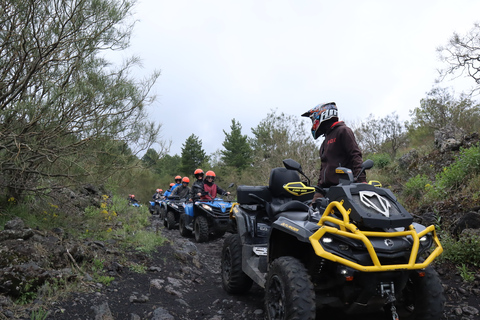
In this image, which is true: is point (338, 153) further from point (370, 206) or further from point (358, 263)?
point (358, 263)

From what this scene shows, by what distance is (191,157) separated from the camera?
4234cm

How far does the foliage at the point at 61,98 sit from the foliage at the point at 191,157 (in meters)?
35.6

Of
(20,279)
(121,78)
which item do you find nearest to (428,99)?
(121,78)

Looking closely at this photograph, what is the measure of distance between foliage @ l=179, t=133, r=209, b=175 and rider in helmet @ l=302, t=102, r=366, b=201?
37.9 meters

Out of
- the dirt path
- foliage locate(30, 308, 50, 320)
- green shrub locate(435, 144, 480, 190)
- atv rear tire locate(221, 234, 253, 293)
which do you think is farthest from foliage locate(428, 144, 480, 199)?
foliage locate(30, 308, 50, 320)

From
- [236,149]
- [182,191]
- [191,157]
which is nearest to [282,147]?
[182,191]

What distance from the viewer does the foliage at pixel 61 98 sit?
476cm

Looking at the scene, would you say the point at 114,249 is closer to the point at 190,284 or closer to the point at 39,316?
the point at 190,284

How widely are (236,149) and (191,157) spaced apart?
26.7 ft

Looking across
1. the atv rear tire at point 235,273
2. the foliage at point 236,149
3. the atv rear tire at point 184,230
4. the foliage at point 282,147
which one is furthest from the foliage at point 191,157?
the atv rear tire at point 235,273

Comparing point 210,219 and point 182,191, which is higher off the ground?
point 182,191

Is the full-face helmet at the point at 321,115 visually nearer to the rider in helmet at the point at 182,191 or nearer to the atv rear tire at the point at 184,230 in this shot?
the atv rear tire at the point at 184,230

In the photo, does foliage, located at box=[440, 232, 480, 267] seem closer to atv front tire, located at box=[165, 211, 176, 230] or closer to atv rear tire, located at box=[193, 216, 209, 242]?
atv rear tire, located at box=[193, 216, 209, 242]

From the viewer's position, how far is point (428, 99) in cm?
1755
